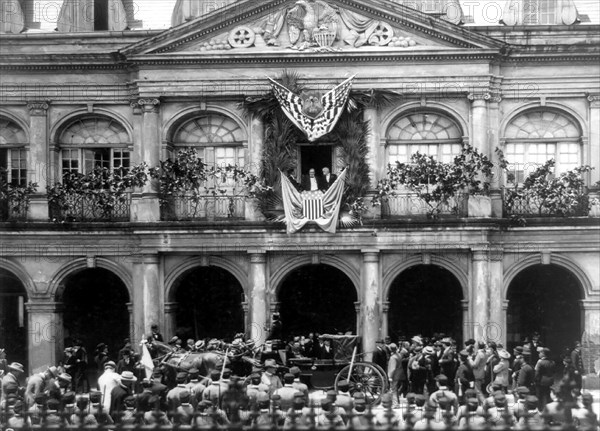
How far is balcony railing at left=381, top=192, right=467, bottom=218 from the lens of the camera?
2988cm

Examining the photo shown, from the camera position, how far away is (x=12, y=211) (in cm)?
3080

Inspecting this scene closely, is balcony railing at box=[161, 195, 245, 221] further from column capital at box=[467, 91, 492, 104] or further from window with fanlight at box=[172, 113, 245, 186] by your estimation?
column capital at box=[467, 91, 492, 104]

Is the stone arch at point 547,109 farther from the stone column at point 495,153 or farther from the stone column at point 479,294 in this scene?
the stone column at point 479,294

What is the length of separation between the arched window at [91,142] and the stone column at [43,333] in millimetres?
4037

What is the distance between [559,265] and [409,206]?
15.0ft

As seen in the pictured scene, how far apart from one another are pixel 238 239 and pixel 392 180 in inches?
183

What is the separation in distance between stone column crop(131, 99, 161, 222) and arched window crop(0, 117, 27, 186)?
12.6 feet

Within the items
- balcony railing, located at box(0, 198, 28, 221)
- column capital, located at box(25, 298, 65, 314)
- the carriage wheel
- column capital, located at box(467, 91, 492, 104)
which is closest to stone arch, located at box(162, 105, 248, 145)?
balcony railing, located at box(0, 198, 28, 221)

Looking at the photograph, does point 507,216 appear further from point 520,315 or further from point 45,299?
point 45,299

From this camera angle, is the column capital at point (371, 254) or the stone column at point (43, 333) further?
the stone column at point (43, 333)

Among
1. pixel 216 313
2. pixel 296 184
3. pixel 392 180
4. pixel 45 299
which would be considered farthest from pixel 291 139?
pixel 45 299

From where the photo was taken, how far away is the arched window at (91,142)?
31453 mm

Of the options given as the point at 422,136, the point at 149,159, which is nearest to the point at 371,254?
the point at 422,136

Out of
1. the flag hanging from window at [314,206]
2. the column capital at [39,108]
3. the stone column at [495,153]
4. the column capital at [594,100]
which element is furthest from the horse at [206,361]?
the column capital at [594,100]
